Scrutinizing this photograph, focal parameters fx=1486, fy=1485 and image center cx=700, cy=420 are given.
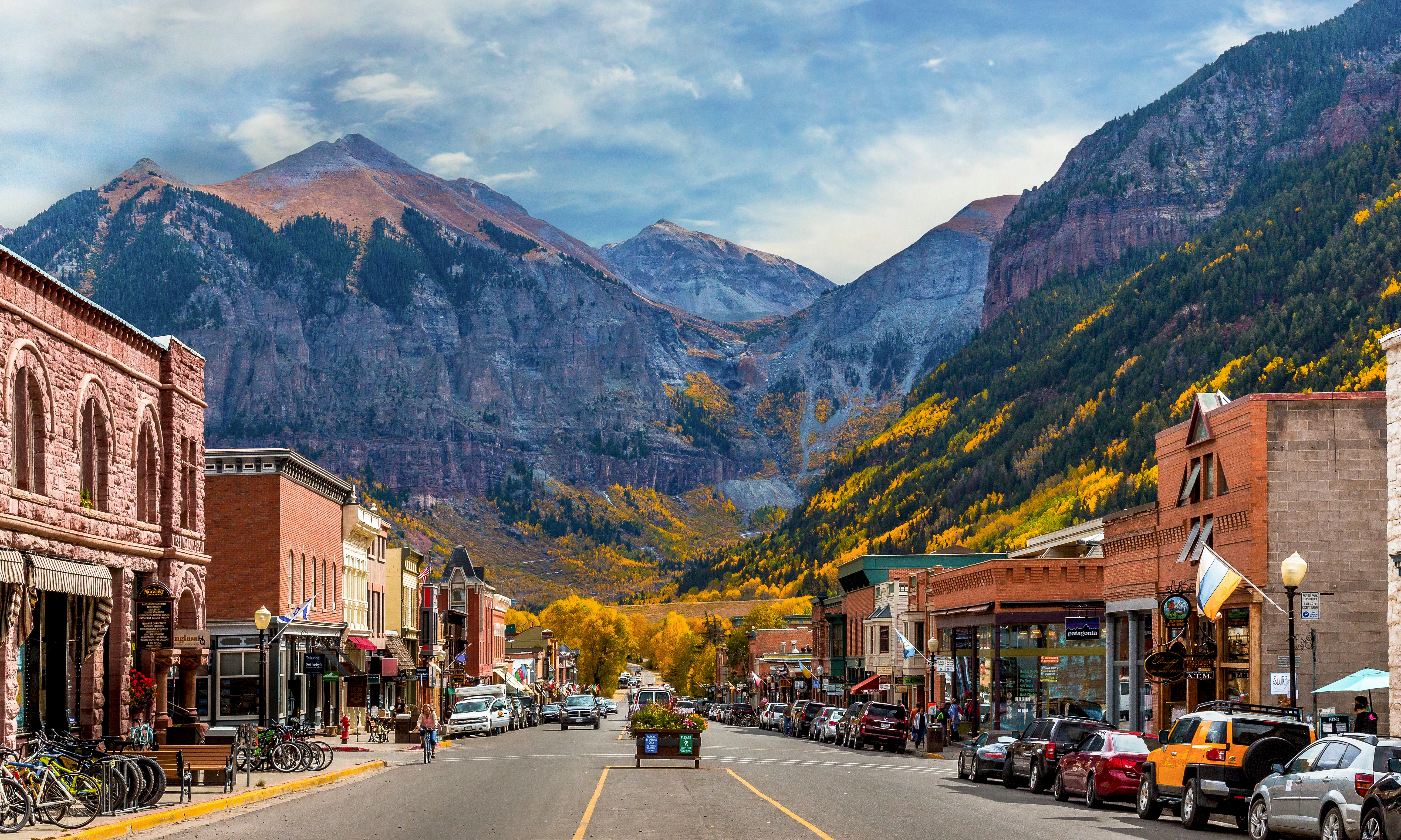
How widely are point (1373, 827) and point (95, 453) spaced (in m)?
28.9

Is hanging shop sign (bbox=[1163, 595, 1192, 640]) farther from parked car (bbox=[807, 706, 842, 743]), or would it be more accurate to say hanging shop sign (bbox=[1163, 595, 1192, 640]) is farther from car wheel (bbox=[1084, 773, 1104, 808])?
parked car (bbox=[807, 706, 842, 743])

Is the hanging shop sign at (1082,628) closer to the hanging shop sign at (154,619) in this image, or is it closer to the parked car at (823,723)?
the parked car at (823,723)

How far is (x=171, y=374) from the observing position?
40.9 meters

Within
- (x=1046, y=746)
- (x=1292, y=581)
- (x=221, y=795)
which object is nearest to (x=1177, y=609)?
(x=1046, y=746)

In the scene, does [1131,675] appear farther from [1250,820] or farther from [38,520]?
[38,520]

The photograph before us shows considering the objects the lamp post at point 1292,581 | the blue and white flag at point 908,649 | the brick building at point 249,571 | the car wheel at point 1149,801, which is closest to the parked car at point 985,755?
the car wheel at point 1149,801

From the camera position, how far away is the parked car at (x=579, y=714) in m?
89.9

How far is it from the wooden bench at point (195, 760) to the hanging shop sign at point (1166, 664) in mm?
25106

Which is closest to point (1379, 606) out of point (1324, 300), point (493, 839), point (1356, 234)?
point (493, 839)

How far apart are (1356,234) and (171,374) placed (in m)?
173

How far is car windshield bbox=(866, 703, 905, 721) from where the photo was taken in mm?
61000

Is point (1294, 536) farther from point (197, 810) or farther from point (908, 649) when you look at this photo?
point (197, 810)

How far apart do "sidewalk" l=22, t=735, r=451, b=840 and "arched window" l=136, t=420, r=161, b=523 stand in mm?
7270

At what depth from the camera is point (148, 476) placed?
39406mm
